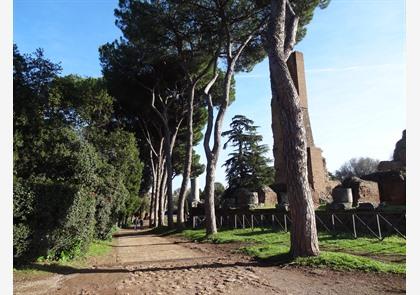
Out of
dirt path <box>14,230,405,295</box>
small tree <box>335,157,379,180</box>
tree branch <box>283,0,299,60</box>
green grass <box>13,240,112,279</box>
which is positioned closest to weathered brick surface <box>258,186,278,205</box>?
green grass <box>13,240,112,279</box>

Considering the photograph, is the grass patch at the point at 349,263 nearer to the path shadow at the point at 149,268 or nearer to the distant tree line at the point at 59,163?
the path shadow at the point at 149,268

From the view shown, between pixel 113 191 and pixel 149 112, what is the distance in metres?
10.5

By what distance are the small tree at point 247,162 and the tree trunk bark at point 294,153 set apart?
25322mm

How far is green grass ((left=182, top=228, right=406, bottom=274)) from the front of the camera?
622 cm


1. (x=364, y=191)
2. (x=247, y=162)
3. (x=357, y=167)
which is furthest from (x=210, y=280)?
(x=357, y=167)

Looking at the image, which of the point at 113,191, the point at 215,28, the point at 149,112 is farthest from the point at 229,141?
the point at 113,191

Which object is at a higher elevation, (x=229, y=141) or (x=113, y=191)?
(x=229, y=141)

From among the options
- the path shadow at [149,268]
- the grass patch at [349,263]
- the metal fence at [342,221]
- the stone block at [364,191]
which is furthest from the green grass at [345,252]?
the stone block at [364,191]

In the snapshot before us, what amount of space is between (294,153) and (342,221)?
5.13 metres

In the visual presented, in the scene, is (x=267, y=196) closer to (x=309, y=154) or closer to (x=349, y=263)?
(x=309, y=154)

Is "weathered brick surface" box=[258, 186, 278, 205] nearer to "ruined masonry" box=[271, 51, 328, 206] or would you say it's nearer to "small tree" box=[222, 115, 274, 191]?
"ruined masonry" box=[271, 51, 328, 206]

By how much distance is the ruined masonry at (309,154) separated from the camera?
22.5 meters

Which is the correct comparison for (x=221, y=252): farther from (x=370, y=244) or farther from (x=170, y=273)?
(x=370, y=244)

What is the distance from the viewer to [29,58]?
10.6m
